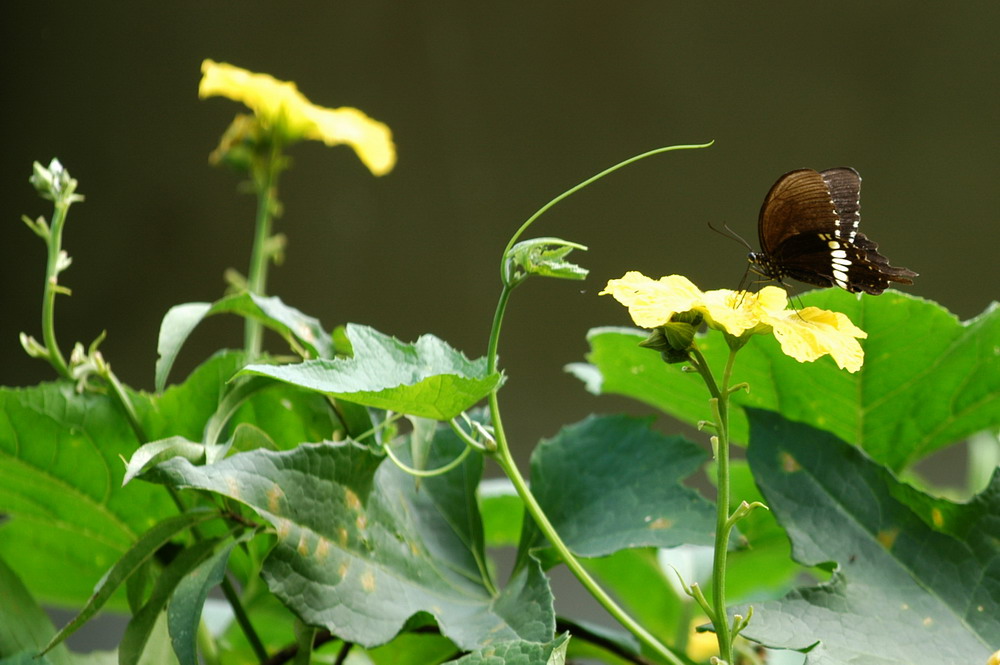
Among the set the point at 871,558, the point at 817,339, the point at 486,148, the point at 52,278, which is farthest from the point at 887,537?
the point at 486,148

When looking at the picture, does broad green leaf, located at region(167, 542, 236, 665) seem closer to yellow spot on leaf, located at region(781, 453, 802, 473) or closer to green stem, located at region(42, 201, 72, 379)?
green stem, located at region(42, 201, 72, 379)

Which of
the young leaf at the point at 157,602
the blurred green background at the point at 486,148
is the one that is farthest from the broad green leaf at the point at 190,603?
the blurred green background at the point at 486,148

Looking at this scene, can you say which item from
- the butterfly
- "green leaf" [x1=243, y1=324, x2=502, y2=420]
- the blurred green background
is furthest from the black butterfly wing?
the blurred green background

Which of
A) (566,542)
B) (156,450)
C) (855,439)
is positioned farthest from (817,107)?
(156,450)

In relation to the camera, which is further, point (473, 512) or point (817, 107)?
point (817, 107)

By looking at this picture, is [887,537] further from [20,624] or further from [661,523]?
[20,624]

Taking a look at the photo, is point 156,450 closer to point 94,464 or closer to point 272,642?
point 94,464

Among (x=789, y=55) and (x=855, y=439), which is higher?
(x=789, y=55)
